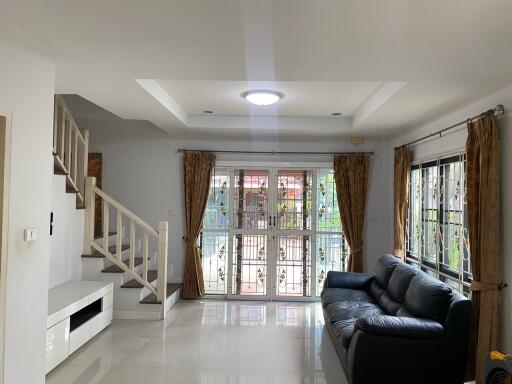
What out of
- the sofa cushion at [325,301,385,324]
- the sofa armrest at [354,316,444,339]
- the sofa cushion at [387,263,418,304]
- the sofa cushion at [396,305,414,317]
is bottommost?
the sofa cushion at [325,301,385,324]

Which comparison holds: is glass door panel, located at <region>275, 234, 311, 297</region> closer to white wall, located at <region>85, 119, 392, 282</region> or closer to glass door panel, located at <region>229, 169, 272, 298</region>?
glass door panel, located at <region>229, 169, 272, 298</region>

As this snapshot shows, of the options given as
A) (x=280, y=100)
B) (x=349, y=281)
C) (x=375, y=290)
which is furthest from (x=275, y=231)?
(x=280, y=100)

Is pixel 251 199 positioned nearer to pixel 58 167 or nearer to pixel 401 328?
pixel 58 167

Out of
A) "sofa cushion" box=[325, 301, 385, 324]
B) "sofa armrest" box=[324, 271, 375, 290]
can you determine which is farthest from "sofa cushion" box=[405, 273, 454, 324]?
"sofa armrest" box=[324, 271, 375, 290]

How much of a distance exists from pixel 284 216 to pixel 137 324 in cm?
253

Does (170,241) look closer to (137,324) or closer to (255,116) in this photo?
(137,324)

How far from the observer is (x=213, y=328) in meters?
4.48

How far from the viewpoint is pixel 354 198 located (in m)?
5.65

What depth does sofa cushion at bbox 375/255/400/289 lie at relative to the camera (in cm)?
434

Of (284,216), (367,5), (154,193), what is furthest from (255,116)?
(367,5)

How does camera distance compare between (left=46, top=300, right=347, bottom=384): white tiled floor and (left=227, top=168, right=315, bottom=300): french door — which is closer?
(left=46, top=300, right=347, bottom=384): white tiled floor

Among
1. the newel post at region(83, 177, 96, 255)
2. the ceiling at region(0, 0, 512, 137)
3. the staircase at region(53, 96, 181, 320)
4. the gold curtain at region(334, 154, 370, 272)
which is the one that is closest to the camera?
the ceiling at region(0, 0, 512, 137)

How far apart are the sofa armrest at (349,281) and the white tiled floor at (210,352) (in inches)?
19.8

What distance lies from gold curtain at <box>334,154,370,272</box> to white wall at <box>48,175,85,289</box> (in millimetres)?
3517
